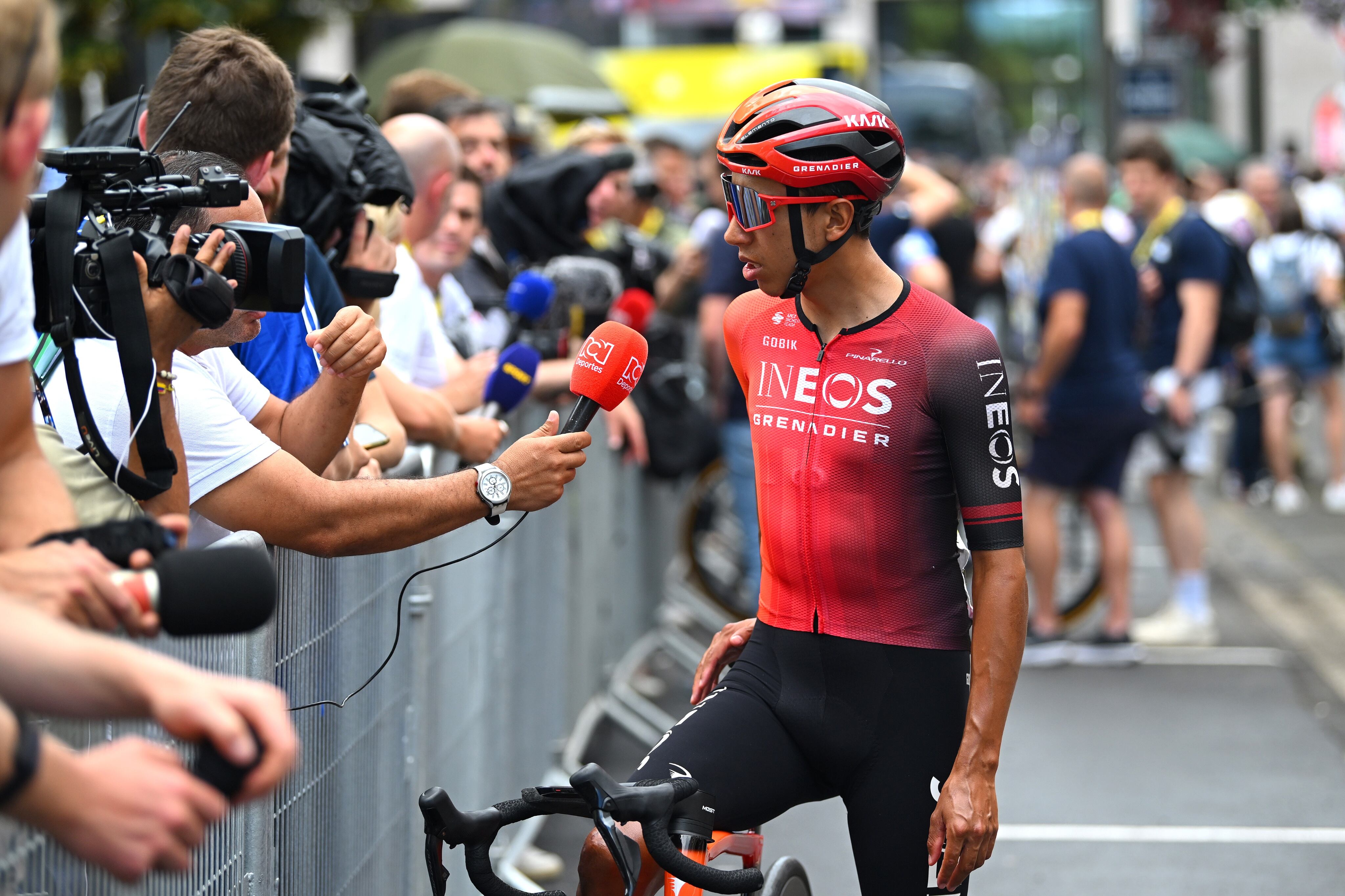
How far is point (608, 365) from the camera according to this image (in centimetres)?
292

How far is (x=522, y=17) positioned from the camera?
32.0 metres

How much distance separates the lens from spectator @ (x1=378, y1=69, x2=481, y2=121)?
6098 mm

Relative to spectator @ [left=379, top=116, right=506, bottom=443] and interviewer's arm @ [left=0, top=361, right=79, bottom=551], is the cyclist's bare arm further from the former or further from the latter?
spectator @ [left=379, top=116, right=506, bottom=443]

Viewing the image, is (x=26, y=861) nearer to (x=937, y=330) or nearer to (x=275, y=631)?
(x=275, y=631)

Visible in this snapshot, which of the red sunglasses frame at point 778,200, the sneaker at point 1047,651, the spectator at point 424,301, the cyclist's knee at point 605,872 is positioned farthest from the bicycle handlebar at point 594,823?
the sneaker at point 1047,651

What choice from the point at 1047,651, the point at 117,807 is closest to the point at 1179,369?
the point at 1047,651

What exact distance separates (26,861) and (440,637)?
223 cm

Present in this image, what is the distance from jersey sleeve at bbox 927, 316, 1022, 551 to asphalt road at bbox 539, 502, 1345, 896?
2563mm

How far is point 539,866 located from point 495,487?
8.35 feet

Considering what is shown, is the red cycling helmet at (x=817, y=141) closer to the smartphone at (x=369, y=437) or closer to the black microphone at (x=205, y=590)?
the smartphone at (x=369, y=437)

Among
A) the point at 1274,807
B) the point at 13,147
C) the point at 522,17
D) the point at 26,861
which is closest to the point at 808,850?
the point at 1274,807

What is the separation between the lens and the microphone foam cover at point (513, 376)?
413cm

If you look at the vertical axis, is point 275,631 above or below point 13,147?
below

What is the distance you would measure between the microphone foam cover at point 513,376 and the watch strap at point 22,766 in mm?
2621
